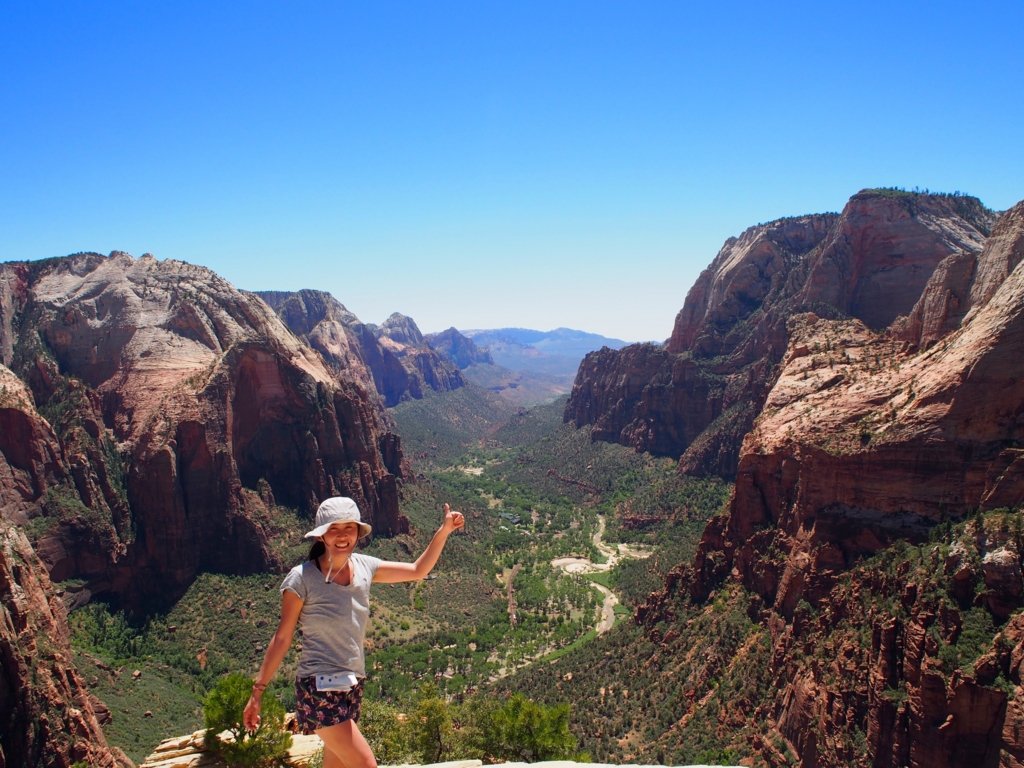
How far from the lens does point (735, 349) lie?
121188mm

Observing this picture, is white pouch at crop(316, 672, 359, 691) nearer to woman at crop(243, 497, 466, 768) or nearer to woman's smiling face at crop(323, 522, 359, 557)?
woman at crop(243, 497, 466, 768)

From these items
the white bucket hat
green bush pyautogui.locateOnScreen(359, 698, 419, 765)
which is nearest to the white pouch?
the white bucket hat

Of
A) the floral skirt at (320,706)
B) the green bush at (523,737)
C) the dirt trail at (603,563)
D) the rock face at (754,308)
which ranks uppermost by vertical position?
the rock face at (754,308)

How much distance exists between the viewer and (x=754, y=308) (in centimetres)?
12500

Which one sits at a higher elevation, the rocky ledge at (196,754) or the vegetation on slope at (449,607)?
the rocky ledge at (196,754)

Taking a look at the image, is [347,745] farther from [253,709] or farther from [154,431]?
[154,431]

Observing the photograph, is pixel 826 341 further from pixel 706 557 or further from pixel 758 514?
pixel 706 557

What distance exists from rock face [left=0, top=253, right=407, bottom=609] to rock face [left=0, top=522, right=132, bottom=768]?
78.5ft

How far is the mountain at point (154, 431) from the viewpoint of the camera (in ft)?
183

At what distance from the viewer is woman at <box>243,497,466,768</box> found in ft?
30.1

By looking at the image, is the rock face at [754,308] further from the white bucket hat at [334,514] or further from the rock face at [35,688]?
the white bucket hat at [334,514]

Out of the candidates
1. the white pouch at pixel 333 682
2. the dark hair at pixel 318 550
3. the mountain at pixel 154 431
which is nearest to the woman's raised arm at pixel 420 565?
the dark hair at pixel 318 550

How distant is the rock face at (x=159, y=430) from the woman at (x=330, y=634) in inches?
2232

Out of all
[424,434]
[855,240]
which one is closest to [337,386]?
[855,240]
